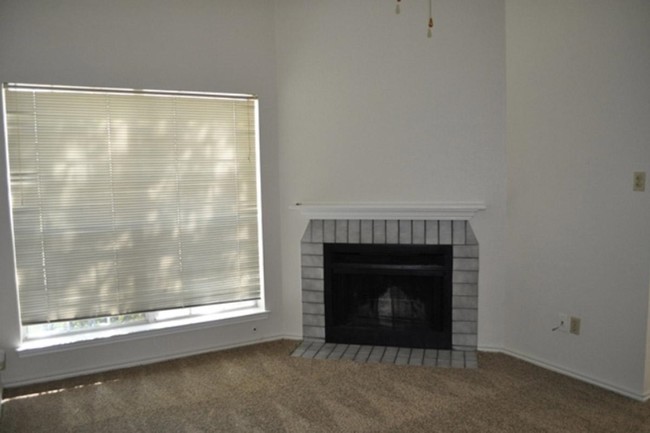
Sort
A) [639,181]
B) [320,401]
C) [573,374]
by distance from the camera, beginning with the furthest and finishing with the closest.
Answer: [573,374] → [320,401] → [639,181]

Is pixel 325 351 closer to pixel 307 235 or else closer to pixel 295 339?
pixel 295 339

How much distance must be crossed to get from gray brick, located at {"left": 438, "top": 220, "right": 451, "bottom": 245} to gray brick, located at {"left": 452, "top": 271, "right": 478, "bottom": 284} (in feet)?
0.78

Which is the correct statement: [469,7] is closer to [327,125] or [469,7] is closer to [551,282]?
[327,125]

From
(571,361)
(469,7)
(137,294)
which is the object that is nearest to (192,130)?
(137,294)

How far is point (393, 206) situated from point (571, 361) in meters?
1.53

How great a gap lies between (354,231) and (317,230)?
0.96 ft

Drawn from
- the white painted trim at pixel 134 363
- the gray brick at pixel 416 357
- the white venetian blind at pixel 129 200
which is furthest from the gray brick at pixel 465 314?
the white venetian blind at pixel 129 200

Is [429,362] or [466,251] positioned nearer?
[429,362]

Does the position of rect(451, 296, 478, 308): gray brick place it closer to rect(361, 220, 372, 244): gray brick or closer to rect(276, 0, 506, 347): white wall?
rect(276, 0, 506, 347): white wall

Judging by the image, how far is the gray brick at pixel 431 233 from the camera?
3.73 metres

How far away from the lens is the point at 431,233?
3.74 metres

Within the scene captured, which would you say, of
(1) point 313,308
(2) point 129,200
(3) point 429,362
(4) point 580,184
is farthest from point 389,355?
(2) point 129,200

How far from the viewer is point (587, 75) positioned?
305 cm

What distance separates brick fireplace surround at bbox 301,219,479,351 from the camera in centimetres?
371
